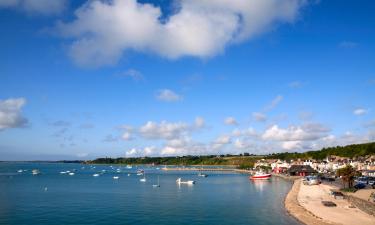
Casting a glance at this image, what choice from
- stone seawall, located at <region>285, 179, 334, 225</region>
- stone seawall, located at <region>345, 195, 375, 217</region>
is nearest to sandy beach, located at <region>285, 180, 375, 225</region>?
stone seawall, located at <region>285, 179, 334, 225</region>

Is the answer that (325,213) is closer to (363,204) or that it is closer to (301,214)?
(301,214)

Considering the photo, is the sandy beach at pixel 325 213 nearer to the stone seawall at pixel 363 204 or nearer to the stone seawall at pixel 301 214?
the stone seawall at pixel 301 214

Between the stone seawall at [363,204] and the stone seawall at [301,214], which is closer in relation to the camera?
the stone seawall at [301,214]

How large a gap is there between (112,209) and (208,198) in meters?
26.5

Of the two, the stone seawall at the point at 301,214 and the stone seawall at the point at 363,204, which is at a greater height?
the stone seawall at the point at 363,204

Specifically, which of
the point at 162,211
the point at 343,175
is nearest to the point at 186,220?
the point at 162,211

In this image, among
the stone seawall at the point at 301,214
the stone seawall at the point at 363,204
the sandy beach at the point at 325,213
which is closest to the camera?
the sandy beach at the point at 325,213

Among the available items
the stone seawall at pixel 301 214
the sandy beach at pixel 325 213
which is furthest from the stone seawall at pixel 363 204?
the stone seawall at pixel 301 214

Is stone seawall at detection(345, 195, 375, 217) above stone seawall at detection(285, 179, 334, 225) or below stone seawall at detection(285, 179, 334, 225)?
above

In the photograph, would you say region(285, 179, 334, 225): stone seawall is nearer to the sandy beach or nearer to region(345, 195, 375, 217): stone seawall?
the sandy beach

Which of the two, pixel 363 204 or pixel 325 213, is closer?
pixel 325 213

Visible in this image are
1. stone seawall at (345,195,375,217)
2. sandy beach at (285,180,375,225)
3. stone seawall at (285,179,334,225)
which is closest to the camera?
sandy beach at (285,180,375,225)

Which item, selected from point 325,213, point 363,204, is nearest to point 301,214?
point 325,213

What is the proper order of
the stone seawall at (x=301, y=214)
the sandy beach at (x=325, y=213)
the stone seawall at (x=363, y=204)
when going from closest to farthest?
the sandy beach at (x=325, y=213) → the stone seawall at (x=301, y=214) → the stone seawall at (x=363, y=204)
